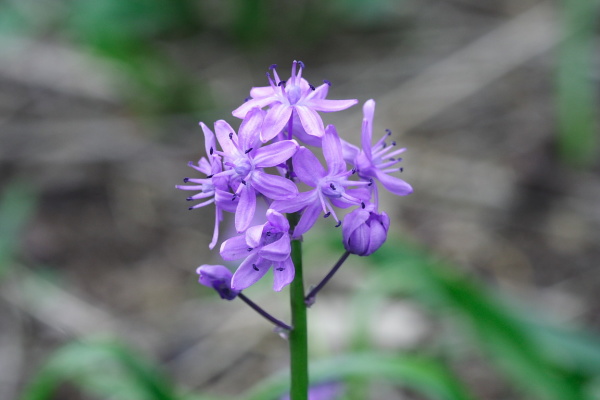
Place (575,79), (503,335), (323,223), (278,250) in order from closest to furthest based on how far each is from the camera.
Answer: (278,250), (503,335), (323,223), (575,79)

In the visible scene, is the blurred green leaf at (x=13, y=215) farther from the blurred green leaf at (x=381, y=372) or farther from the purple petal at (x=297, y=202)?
the purple petal at (x=297, y=202)

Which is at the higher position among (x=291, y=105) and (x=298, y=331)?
(x=291, y=105)

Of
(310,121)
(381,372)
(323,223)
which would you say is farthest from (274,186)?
(323,223)

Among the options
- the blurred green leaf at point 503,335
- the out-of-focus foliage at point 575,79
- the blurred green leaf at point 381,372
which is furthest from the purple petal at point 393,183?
the out-of-focus foliage at point 575,79

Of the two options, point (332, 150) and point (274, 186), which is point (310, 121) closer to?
point (332, 150)

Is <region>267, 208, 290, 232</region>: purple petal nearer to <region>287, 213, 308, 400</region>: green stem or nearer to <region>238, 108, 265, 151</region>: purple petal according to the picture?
<region>287, 213, 308, 400</region>: green stem

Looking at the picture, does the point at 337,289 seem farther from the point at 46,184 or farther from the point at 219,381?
the point at 46,184

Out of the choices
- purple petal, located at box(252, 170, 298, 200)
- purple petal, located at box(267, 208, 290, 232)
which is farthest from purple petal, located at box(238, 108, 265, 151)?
purple petal, located at box(267, 208, 290, 232)
